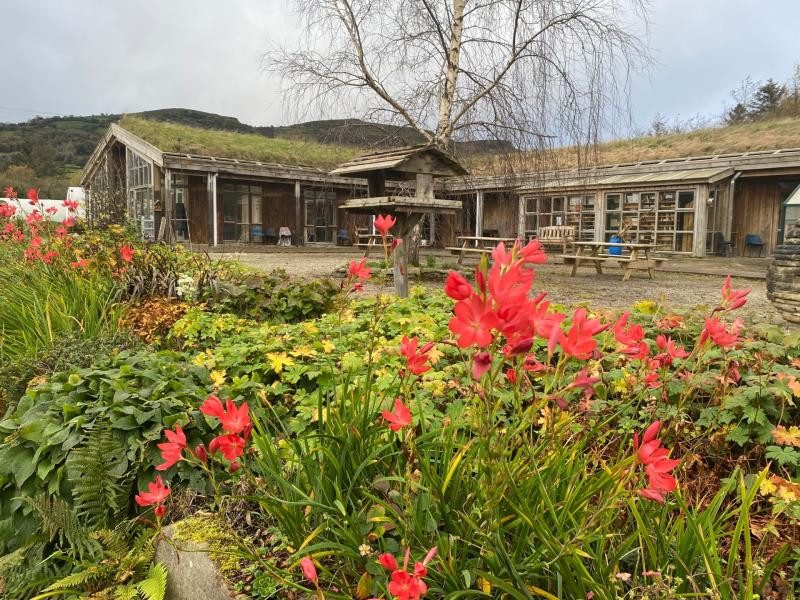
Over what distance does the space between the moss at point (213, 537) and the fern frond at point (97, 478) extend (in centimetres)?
35

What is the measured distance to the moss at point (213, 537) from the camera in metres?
1.67

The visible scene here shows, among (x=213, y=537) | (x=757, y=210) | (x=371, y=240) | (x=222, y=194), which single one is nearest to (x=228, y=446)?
(x=213, y=537)

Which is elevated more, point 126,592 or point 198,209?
point 198,209

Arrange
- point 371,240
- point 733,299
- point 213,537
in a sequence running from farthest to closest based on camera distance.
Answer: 1. point 371,240
2. point 213,537
3. point 733,299

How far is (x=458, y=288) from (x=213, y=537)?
1321 mm

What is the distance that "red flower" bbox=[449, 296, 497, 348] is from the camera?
2.73ft

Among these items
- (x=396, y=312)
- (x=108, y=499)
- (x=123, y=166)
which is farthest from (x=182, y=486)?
(x=123, y=166)

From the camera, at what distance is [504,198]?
52.7ft

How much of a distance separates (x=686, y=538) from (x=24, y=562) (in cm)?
227

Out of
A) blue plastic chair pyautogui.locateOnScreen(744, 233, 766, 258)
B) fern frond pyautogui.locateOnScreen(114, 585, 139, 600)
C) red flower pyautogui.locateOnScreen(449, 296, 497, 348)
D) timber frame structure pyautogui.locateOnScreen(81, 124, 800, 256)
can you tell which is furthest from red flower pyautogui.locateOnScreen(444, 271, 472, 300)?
blue plastic chair pyautogui.locateOnScreen(744, 233, 766, 258)

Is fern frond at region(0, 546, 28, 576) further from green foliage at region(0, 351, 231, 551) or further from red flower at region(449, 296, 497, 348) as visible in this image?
red flower at region(449, 296, 497, 348)

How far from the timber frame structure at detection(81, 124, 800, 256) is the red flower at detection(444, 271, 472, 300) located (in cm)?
1206

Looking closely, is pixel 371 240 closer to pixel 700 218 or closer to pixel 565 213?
pixel 565 213

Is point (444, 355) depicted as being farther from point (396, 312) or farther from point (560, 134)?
point (560, 134)
